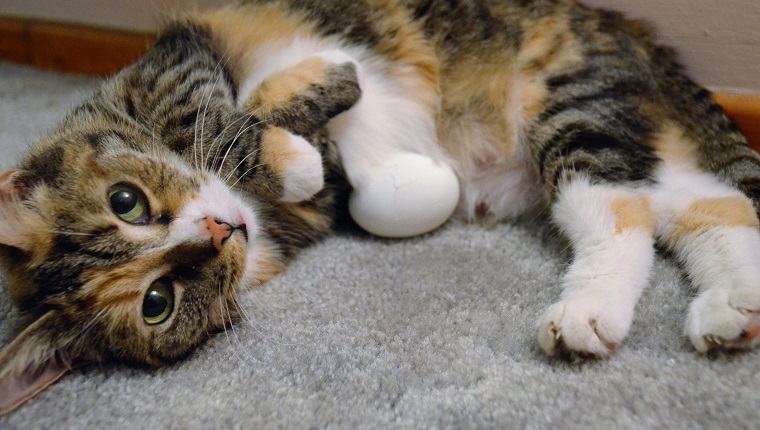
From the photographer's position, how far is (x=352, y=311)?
1.09 meters

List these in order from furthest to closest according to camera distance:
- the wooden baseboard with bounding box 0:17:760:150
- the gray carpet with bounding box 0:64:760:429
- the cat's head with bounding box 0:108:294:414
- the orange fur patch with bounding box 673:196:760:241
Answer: the wooden baseboard with bounding box 0:17:760:150 → the orange fur patch with bounding box 673:196:760:241 → the cat's head with bounding box 0:108:294:414 → the gray carpet with bounding box 0:64:760:429

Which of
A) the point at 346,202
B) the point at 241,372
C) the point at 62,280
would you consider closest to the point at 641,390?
the point at 241,372

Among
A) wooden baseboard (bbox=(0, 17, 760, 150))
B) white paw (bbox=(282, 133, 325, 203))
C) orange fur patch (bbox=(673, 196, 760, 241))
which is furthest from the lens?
wooden baseboard (bbox=(0, 17, 760, 150))

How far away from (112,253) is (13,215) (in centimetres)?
19

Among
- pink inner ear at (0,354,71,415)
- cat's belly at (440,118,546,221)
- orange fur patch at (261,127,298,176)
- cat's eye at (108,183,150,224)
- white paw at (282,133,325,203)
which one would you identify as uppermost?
cat's eye at (108,183,150,224)

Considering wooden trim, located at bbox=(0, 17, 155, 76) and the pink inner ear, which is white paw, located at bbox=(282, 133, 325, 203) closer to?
the pink inner ear

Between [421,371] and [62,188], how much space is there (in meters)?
0.70

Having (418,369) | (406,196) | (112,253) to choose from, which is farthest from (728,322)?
(112,253)

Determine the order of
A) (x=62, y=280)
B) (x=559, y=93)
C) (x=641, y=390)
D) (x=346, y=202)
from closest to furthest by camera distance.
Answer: (x=641, y=390) < (x=62, y=280) < (x=559, y=93) < (x=346, y=202)

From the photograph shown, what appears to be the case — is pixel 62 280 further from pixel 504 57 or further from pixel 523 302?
pixel 504 57

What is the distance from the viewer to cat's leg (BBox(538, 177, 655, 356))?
90cm

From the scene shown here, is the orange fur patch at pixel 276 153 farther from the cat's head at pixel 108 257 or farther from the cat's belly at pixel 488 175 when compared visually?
the cat's belly at pixel 488 175

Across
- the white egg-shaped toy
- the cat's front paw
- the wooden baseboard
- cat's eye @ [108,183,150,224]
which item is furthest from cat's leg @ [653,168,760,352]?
the wooden baseboard

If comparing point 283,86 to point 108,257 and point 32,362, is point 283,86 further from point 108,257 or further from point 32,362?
point 32,362
